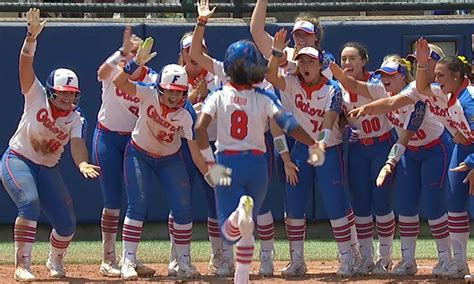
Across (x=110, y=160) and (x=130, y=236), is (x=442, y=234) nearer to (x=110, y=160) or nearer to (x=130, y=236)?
(x=130, y=236)

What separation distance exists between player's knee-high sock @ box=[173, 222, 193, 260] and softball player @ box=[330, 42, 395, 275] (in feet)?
4.48

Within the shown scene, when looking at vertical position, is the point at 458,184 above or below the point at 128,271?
above

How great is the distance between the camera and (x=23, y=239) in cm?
866

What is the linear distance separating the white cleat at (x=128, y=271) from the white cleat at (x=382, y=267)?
1.90 metres

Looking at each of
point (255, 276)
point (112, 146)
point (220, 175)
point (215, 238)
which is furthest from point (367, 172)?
point (112, 146)

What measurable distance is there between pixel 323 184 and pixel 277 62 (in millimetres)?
1044

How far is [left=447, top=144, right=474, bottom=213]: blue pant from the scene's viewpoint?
341 inches

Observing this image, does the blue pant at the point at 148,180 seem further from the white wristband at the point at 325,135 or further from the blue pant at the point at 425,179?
the blue pant at the point at 425,179

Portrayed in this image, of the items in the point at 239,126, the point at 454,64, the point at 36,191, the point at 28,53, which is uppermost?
the point at 28,53

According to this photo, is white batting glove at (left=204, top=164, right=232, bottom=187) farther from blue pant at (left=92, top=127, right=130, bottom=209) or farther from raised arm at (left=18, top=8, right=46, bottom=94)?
raised arm at (left=18, top=8, right=46, bottom=94)

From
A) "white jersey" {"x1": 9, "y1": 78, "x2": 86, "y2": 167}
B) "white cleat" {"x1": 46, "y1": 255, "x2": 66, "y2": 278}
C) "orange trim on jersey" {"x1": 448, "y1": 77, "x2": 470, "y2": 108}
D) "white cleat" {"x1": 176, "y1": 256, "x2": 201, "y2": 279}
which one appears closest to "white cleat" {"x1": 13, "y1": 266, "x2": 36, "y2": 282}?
"white cleat" {"x1": 46, "y1": 255, "x2": 66, "y2": 278}

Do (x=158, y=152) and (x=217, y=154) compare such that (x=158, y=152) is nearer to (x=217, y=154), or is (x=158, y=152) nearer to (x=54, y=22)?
(x=217, y=154)

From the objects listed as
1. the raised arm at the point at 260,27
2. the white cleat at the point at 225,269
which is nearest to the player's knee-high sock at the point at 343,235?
the white cleat at the point at 225,269

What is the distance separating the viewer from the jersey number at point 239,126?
7.98 meters
